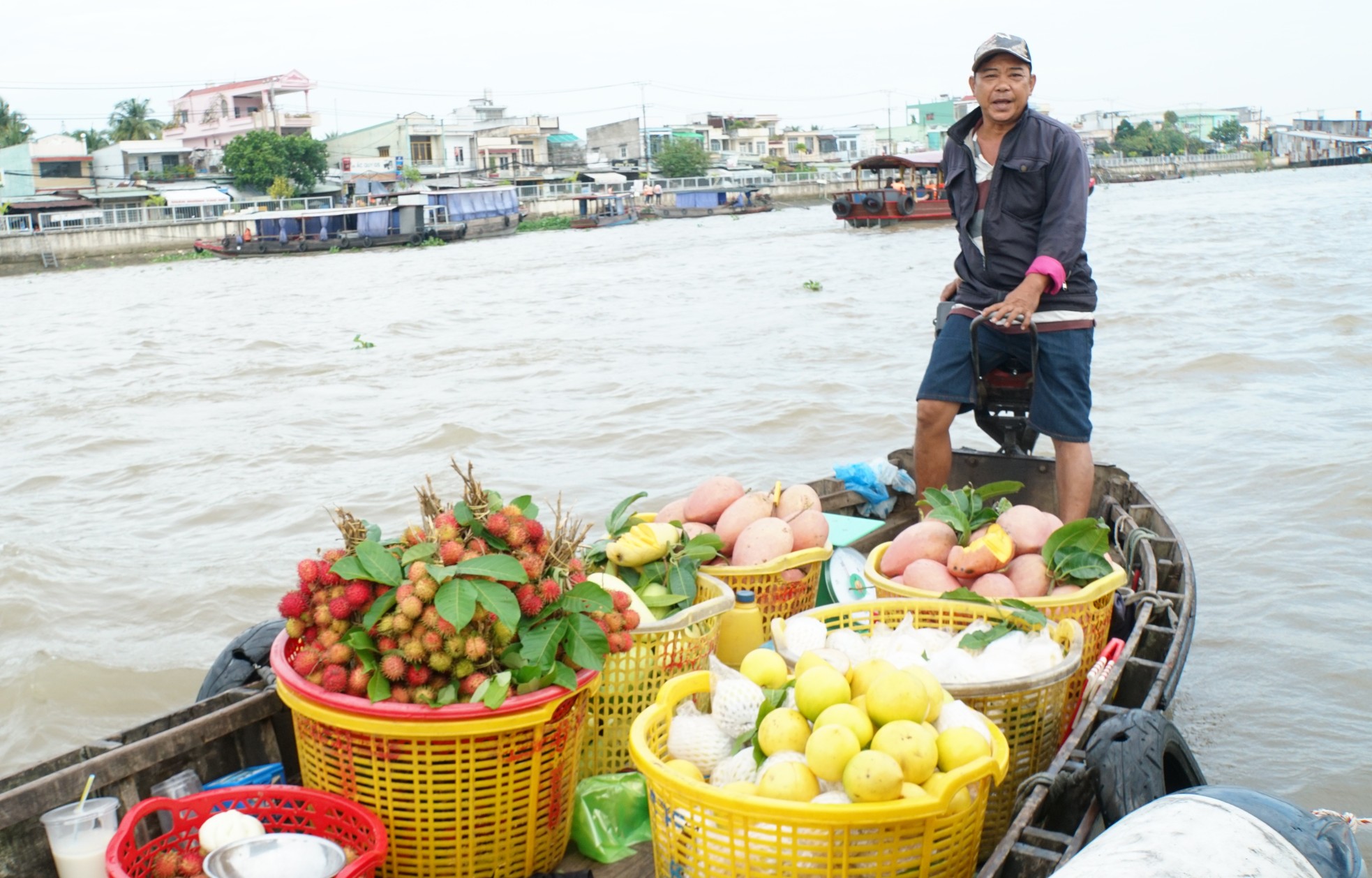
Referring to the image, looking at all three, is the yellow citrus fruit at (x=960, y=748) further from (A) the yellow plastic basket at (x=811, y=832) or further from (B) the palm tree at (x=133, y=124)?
(B) the palm tree at (x=133, y=124)

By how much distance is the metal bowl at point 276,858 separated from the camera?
184 cm

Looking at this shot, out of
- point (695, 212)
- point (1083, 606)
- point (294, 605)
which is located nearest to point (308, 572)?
point (294, 605)

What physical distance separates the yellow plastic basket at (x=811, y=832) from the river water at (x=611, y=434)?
2.18 metres

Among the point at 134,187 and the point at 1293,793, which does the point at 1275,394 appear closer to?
the point at 1293,793

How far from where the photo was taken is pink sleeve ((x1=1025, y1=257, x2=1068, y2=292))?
3383mm

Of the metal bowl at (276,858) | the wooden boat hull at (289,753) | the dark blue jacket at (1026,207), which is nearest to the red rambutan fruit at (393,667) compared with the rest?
the metal bowl at (276,858)

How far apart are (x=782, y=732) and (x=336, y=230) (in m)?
41.1

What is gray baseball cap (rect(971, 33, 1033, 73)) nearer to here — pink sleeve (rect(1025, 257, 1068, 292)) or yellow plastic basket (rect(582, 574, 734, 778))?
pink sleeve (rect(1025, 257, 1068, 292))

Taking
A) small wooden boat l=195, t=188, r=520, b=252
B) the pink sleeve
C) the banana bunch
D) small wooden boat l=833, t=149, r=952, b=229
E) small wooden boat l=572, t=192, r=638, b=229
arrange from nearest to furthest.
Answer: the banana bunch, the pink sleeve, small wooden boat l=833, t=149, r=952, b=229, small wooden boat l=195, t=188, r=520, b=252, small wooden boat l=572, t=192, r=638, b=229

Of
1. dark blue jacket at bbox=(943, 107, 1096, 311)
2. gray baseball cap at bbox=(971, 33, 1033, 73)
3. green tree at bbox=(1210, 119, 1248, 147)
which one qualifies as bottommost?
dark blue jacket at bbox=(943, 107, 1096, 311)

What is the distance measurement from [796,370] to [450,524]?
9067mm

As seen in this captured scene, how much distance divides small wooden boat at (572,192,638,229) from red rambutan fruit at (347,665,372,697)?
46.8 m

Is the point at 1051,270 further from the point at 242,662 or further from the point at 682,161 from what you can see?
the point at 682,161

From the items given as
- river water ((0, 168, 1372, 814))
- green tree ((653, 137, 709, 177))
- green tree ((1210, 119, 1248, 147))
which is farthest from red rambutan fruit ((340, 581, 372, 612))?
green tree ((1210, 119, 1248, 147))
